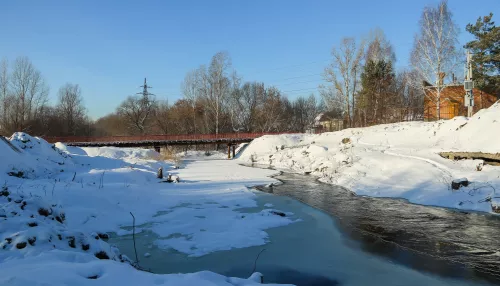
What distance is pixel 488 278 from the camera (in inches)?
208

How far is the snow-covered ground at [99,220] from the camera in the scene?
346 centimetres

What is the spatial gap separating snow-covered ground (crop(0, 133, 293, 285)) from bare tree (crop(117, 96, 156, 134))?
43218mm

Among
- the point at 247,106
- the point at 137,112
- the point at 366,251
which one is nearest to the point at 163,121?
the point at 137,112

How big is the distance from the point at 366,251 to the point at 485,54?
28.9 metres

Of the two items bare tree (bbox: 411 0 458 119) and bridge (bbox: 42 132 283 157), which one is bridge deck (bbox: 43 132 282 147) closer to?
bridge (bbox: 42 132 283 157)

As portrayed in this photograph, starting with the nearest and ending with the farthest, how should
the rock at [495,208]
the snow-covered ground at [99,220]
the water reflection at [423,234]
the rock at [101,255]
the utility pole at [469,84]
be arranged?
1. the snow-covered ground at [99,220]
2. the rock at [101,255]
3. the water reflection at [423,234]
4. the rock at [495,208]
5. the utility pole at [469,84]

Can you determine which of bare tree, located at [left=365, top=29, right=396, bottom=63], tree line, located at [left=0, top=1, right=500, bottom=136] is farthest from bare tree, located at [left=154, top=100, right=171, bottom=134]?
bare tree, located at [left=365, top=29, right=396, bottom=63]

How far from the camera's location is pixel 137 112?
6209 centimetres

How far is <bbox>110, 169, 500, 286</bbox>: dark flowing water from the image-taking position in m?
5.45

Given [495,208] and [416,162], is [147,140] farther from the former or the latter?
[495,208]

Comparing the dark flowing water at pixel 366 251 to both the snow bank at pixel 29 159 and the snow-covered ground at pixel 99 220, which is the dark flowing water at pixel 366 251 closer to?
the snow-covered ground at pixel 99 220

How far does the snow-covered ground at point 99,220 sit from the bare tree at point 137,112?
4322 centimetres

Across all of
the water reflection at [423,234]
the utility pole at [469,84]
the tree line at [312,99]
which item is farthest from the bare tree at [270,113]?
the water reflection at [423,234]

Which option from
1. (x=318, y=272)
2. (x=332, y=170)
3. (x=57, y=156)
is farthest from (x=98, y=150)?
(x=318, y=272)
